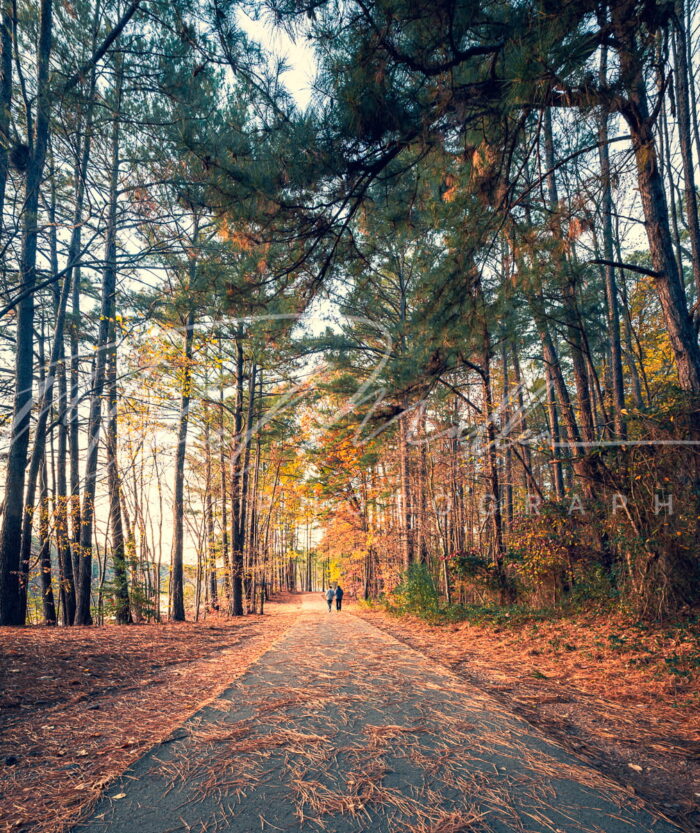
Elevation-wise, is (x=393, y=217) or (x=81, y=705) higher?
(x=393, y=217)

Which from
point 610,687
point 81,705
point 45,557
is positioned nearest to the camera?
point 81,705

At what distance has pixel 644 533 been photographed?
5.03m

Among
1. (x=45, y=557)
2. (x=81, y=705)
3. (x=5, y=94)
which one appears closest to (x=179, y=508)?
(x=45, y=557)

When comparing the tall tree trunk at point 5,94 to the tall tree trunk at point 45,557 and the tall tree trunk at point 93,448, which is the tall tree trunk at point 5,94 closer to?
the tall tree trunk at point 93,448

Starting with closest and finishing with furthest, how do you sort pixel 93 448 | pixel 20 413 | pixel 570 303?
pixel 20 413 < pixel 570 303 < pixel 93 448

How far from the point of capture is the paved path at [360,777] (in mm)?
1476

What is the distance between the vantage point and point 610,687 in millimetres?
3852

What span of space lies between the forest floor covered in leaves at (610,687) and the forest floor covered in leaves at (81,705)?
2484mm

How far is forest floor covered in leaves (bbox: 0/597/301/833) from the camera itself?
175 centimetres

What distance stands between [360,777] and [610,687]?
3419 mm

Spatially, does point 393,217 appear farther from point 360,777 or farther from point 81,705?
point 81,705

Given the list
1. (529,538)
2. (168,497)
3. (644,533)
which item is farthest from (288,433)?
(644,533)

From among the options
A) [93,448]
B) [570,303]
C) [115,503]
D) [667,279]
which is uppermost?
[570,303]

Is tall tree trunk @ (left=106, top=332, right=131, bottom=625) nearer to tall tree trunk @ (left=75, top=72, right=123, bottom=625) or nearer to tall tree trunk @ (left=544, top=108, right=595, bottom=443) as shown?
tall tree trunk @ (left=75, top=72, right=123, bottom=625)
